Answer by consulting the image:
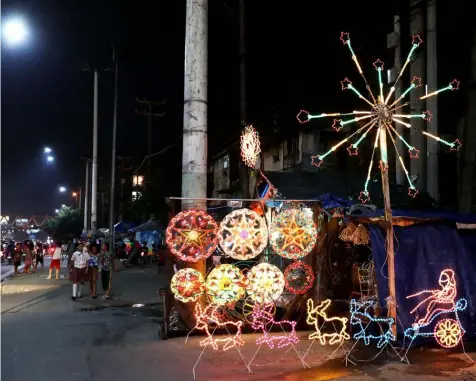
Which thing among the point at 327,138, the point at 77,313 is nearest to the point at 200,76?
the point at 77,313

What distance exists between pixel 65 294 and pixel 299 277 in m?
9.91

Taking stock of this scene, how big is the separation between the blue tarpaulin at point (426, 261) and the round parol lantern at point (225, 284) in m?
2.57

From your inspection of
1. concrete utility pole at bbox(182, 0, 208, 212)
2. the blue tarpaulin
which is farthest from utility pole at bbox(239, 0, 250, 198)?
the blue tarpaulin

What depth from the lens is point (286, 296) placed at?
11727 millimetres

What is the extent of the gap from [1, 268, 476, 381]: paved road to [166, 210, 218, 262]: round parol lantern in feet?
5.74

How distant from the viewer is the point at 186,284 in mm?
8547

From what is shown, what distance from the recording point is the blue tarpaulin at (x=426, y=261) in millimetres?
8555

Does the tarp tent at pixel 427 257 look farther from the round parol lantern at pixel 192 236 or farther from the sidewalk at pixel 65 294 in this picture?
the sidewalk at pixel 65 294

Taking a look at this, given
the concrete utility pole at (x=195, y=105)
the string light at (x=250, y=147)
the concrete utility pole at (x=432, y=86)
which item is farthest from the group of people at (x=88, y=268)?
the concrete utility pole at (x=432, y=86)

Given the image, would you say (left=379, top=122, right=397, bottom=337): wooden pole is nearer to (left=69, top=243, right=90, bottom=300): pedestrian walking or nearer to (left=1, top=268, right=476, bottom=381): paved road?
(left=1, top=268, right=476, bottom=381): paved road

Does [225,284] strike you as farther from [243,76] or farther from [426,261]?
[243,76]

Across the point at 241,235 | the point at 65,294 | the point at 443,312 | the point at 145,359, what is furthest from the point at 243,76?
the point at 65,294

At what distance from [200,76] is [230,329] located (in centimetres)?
541

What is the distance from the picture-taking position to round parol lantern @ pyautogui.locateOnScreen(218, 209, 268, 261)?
27.8 ft
